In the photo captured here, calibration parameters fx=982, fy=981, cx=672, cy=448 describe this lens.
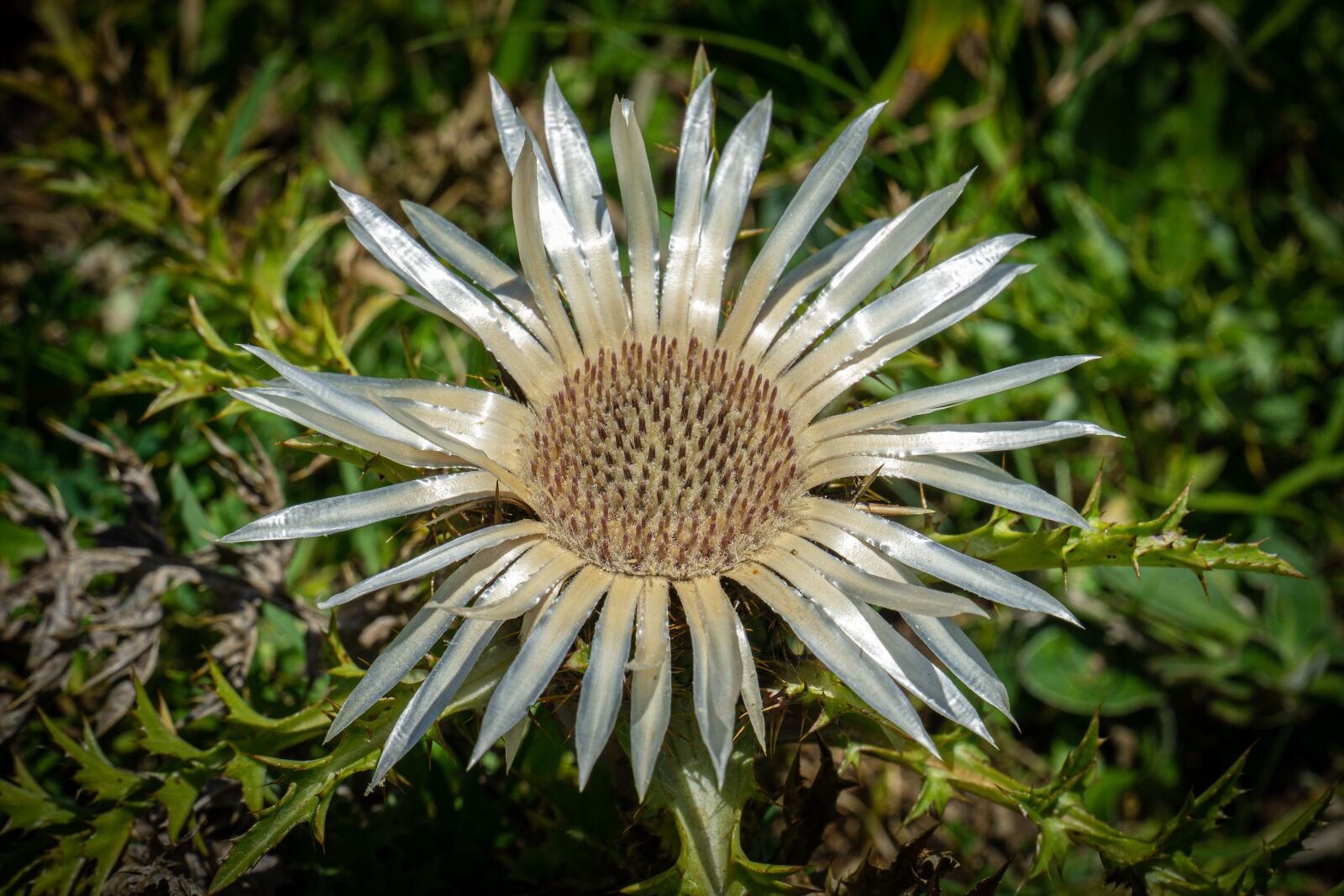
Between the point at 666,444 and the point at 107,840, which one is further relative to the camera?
the point at 666,444

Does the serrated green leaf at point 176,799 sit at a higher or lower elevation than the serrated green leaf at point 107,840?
higher

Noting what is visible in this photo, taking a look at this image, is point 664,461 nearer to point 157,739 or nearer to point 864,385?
point 864,385

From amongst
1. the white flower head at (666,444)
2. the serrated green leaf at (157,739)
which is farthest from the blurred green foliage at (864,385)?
the white flower head at (666,444)

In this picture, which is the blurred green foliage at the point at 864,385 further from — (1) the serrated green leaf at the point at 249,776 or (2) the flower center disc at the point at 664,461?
(2) the flower center disc at the point at 664,461

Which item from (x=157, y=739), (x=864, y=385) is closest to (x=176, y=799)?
(x=157, y=739)

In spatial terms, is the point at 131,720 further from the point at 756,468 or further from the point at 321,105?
the point at 321,105

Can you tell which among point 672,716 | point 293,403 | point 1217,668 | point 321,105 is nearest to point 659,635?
point 672,716
